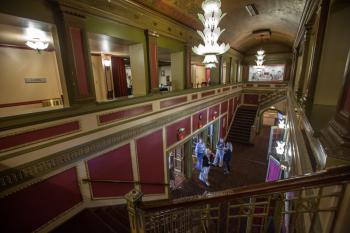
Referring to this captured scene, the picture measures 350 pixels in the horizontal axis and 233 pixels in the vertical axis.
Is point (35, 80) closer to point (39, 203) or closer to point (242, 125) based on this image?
point (39, 203)

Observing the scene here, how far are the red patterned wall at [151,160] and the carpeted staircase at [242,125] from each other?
829 centimetres

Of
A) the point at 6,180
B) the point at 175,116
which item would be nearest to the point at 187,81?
the point at 175,116

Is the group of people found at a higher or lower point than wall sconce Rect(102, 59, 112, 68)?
lower

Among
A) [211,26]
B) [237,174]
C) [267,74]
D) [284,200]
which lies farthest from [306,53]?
[267,74]

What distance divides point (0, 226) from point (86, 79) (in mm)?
2895

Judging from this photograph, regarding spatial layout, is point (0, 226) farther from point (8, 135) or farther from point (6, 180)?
point (8, 135)

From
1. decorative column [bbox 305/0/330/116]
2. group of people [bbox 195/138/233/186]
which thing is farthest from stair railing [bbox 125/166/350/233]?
group of people [bbox 195/138/233/186]

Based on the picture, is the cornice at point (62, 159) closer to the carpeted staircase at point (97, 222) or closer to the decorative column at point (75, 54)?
the decorative column at point (75, 54)

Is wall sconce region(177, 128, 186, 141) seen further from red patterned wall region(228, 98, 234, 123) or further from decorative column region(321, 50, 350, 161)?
red patterned wall region(228, 98, 234, 123)

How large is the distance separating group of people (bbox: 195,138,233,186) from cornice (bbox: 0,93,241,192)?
11.4ft

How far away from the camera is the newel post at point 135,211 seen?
1.67 meters

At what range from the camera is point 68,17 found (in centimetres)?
315

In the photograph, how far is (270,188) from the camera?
125 centimetres

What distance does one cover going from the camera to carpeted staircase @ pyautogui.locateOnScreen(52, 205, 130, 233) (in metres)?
3.22
